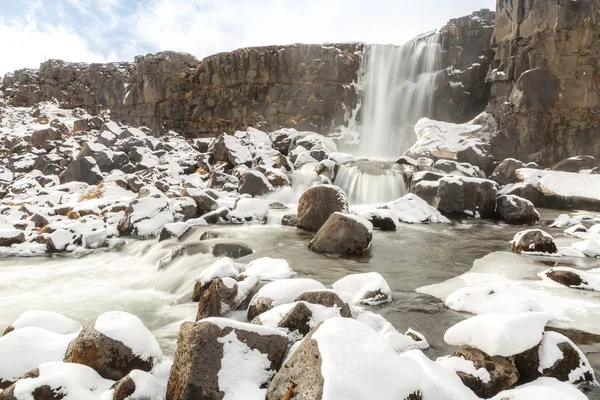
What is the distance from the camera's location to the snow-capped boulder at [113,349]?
3154 mm

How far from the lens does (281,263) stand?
20.6 ft

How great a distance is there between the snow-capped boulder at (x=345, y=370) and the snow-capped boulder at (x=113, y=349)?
1273mm

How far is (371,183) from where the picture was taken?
50.7 ft

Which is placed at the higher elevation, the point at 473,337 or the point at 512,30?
the point at 512,30

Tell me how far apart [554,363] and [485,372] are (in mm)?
651

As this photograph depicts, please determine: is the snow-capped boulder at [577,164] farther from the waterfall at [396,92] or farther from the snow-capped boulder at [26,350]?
the snow-capped boulder at [26,350]

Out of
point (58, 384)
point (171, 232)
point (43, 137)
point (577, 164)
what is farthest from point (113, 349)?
point (43, 137)

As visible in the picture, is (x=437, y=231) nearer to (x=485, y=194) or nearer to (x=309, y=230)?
(x=485, y=194)

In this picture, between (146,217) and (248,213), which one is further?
(248,213)

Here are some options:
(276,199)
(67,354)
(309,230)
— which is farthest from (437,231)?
(67,354)

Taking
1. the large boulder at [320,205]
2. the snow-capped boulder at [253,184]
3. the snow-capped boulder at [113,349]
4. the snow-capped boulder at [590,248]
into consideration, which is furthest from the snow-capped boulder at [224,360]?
the snow-capped boulder at [253,184]

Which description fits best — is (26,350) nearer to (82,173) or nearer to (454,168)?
(82,173)

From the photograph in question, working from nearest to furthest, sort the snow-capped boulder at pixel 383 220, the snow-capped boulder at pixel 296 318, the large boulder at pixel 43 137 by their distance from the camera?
the snow-capped boulder at pixel 296 318 → the snow-capped boulder at pixel 383 220 → the large boulder at pixel 43 137

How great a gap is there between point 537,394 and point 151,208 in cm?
1003
